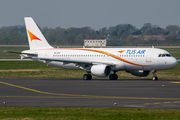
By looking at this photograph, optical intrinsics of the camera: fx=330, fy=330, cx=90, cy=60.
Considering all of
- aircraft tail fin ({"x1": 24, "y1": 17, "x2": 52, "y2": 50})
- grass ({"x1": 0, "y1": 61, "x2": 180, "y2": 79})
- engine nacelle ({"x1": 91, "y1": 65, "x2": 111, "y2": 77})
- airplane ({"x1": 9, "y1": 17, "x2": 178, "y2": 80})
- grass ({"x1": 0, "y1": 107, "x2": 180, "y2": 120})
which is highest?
aircraft tail fin ({"x1": 24, "y1": 17, "x2": 52, "y2": 50})

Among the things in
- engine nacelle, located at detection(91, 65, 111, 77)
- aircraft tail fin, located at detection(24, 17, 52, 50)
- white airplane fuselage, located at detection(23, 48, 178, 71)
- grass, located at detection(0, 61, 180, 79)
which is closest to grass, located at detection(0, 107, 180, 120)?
engine nacelle, located at detection(91, 65, 111, 77)

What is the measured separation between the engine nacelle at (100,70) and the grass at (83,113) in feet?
71.0

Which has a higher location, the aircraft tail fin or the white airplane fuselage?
the aircraft tail fin

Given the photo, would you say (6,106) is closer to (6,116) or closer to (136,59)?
(6,116)

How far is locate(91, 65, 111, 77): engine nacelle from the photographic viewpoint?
4162 centimetres

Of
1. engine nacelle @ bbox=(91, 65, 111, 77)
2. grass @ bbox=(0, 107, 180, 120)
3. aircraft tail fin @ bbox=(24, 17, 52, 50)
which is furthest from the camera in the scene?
aircraft tail fin @ bbox=(24, 17, 52, 50)

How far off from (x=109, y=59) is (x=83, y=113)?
85.9 feet

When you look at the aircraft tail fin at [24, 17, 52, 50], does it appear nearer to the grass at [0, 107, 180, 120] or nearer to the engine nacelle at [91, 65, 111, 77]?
the engine nacelle at [91, 65, 111, 77]

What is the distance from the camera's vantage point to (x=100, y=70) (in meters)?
41.7

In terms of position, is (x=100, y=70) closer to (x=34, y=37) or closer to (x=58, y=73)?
(x=58, y=73)

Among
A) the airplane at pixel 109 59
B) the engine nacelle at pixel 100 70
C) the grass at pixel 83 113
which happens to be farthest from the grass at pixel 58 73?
the grass at pixel 83 113

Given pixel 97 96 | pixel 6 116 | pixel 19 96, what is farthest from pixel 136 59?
pixel 6 116

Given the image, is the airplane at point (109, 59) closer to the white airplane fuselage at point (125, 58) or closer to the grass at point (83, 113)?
the white airplane fuselage at point (125, 58)

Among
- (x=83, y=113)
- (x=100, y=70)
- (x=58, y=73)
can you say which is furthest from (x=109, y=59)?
(x=83, y=113)
